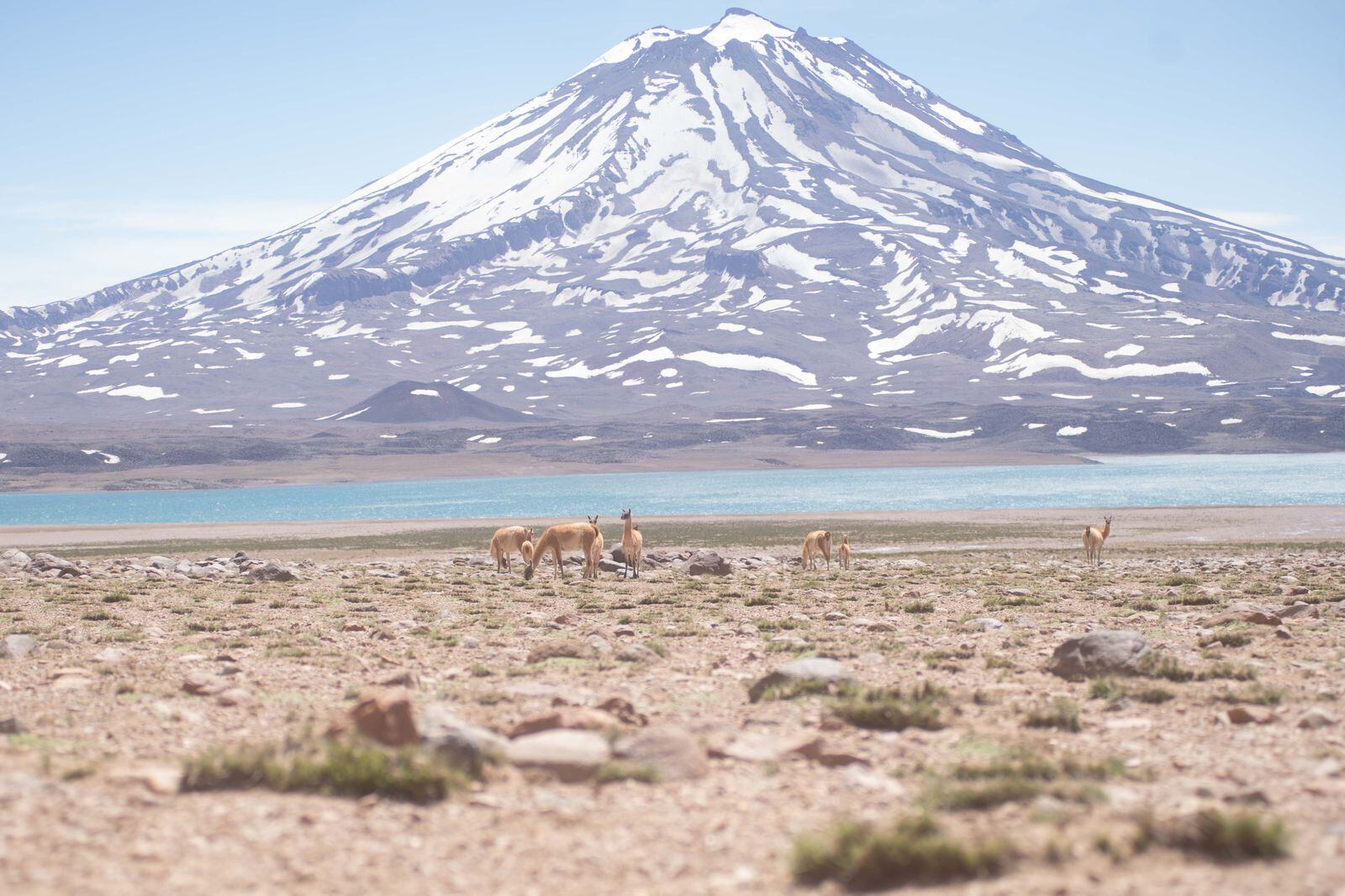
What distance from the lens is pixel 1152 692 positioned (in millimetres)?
11477

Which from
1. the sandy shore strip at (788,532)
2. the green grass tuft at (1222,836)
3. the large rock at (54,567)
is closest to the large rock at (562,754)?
the green grass tuft at (1222,836)

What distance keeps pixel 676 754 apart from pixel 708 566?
2330 cm

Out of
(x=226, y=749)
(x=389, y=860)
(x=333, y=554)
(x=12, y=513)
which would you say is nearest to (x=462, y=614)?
(x=226, y=749)

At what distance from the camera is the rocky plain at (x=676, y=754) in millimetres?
6480

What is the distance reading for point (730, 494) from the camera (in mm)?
108562

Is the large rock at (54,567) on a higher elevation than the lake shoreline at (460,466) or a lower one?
lower

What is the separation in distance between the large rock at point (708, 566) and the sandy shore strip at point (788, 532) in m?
15.8

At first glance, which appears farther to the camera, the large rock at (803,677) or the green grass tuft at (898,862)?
the large rock at (803,677)

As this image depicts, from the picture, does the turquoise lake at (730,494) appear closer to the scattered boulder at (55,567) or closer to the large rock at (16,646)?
the scattered boulder at (55,567)

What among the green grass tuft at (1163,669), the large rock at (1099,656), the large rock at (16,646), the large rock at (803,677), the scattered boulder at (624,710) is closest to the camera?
the scattered boulder at (624,710)

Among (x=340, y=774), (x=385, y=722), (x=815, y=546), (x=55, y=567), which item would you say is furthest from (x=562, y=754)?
(x=55, y=567)

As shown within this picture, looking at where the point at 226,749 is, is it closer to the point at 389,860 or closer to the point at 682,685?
the point at 389,860

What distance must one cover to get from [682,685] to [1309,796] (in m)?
6.48

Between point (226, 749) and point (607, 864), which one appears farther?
point (226, 749)
